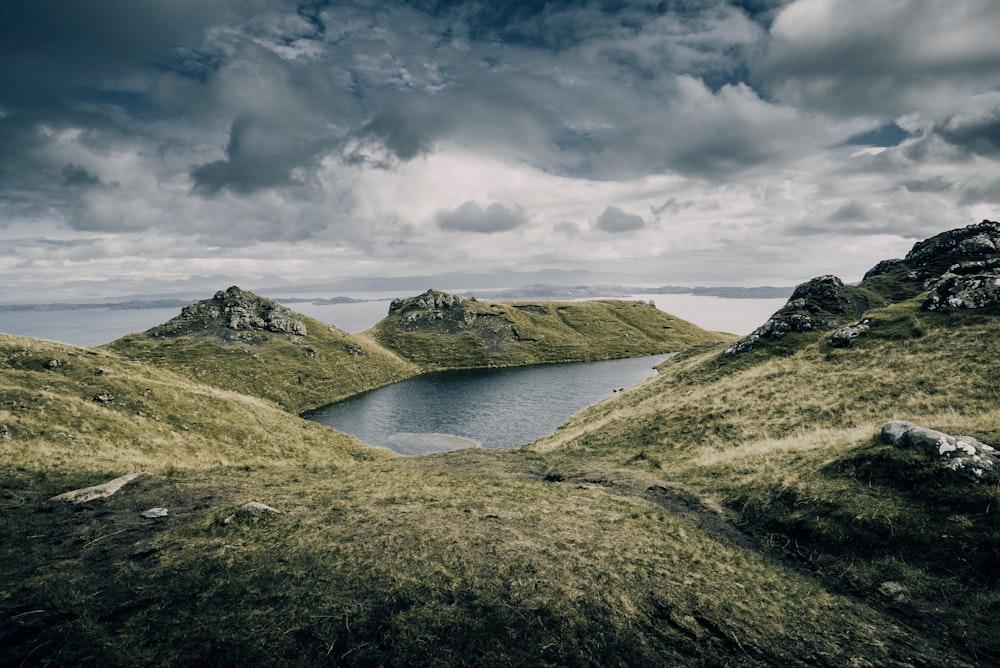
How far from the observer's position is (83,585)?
1270cm

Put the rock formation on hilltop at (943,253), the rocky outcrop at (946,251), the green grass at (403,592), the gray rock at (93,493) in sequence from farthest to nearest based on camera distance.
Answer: the rocky outcrop at (946,251)
the rock formation on hilltop at (943,253)
the gray rock at (93,493)
the green grass at (403,592)

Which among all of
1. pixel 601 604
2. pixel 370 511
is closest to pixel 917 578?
pixel 601 604

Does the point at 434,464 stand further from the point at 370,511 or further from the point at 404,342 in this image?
the point at 404,342

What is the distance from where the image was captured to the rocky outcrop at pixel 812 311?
57.7m

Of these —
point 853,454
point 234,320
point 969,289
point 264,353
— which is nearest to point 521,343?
point 264,353

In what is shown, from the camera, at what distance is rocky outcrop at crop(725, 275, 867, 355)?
57.7m

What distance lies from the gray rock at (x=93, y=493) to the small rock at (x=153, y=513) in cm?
334

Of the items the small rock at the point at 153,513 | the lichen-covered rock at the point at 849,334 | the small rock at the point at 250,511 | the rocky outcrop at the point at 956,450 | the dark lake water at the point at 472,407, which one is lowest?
the dark lake water at the point at 472,407

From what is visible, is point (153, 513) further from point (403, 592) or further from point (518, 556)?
point (518, 556)

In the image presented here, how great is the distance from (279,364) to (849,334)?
119501 millimetres

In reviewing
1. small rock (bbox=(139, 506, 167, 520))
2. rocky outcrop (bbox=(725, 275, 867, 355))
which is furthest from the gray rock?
rocky outcrop (bbox=(725, 275, 867, 355))

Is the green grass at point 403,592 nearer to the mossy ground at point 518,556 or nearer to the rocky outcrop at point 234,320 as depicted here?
the mossy ground at point 518,556

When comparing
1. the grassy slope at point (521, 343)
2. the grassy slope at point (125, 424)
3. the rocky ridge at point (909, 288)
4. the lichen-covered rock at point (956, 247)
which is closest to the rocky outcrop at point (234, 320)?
the grassy slope at point (521, 343)

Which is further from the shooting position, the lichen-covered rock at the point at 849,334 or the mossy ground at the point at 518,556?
the lichen-covered rock at the point at 849,334
